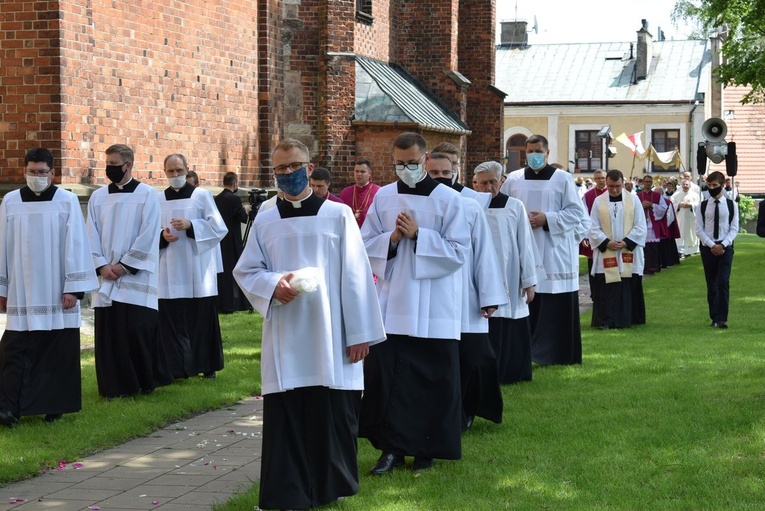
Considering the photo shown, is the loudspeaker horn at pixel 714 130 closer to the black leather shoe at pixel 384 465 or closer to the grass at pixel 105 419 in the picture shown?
the grass at pixel 105 419

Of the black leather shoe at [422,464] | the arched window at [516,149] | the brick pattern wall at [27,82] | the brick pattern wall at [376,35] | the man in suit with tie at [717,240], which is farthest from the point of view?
the arched window at [516,149]

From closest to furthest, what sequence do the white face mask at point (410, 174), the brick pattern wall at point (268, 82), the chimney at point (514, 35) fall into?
1. the white face mask at point (410, 174)
2. the brick pattern wall at point (268, 82)
3. the chimney at point (514, 35)

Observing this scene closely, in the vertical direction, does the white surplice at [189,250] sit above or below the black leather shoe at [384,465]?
above

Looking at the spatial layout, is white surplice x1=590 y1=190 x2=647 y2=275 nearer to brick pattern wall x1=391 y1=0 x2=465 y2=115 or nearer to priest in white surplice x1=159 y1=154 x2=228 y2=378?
priest in white surplice x1=159 y1=154 x2=228 y2=378

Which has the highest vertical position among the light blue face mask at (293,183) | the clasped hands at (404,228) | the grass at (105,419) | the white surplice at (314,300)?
the light blue face mask at (293,183)

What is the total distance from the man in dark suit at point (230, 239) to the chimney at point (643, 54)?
4708cm

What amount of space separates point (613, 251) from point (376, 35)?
11.2m

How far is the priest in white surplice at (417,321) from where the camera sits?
309 inches

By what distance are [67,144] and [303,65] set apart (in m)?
8.05

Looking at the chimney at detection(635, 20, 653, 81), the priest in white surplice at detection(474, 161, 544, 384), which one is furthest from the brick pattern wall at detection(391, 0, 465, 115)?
the chimney at detection(635, 20, 653, 81)

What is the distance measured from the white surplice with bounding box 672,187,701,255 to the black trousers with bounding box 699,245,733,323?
52.5ft

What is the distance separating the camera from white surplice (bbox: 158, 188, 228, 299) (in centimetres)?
1223

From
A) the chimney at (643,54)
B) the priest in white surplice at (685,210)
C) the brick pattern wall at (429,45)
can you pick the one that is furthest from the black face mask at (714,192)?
the chimney at (643,54)

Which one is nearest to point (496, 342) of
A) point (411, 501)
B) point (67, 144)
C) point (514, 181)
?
point (514, 181)
